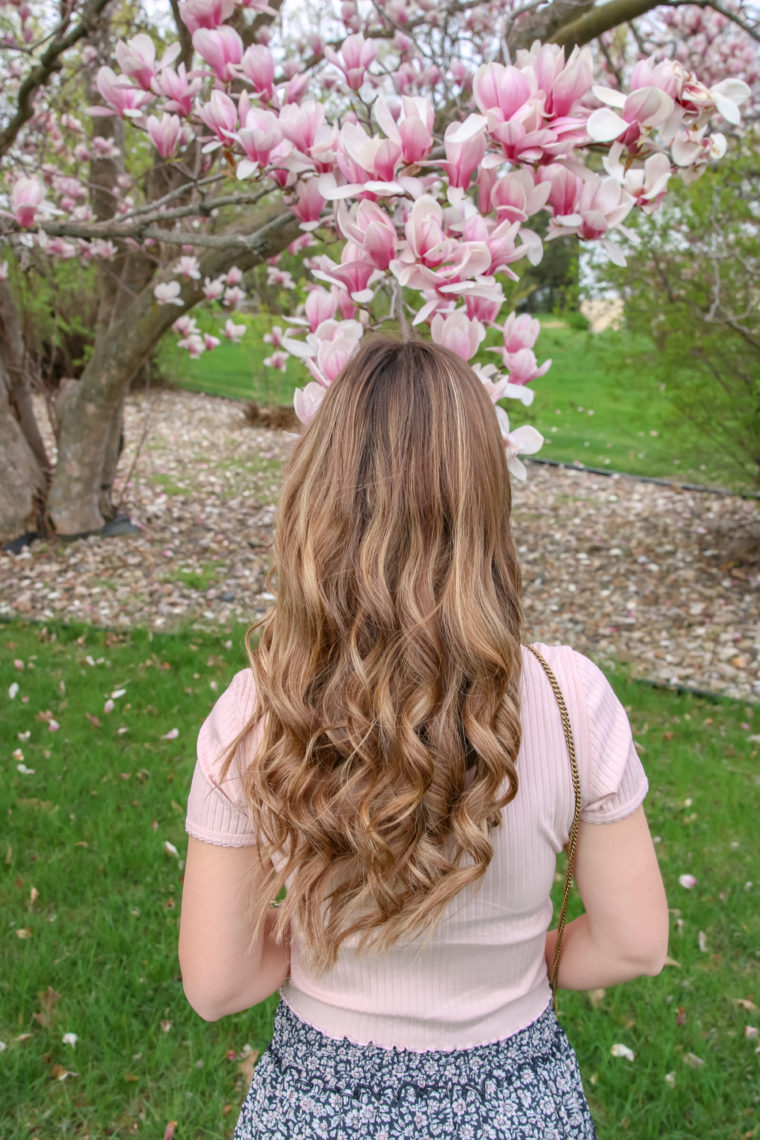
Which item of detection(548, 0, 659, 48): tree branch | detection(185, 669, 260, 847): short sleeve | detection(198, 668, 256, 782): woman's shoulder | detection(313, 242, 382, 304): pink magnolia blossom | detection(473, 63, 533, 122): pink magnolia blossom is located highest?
detection(548, 0, 659, 48): tree branch

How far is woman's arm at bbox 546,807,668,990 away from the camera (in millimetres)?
1100

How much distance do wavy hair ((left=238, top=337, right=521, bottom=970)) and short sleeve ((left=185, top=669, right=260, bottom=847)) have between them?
0.08 ft

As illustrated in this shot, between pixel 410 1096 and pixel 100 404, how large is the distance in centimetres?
519

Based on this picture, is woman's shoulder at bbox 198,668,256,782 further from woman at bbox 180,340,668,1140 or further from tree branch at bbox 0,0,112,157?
tree branch at bbox 0,0,112,157

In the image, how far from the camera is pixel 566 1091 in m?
1.20

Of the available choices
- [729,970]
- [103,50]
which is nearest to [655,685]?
[729,970]

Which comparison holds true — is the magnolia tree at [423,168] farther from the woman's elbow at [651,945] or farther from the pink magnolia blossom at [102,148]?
the pink magnolia blossom at [102,148]

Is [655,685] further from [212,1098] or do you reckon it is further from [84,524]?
[84,524]

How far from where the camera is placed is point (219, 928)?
1113 mm

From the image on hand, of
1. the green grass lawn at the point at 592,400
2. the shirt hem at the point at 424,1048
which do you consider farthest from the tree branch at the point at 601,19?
the shirt hem at the point at 424,1048

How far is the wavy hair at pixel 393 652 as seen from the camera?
1.00 metres

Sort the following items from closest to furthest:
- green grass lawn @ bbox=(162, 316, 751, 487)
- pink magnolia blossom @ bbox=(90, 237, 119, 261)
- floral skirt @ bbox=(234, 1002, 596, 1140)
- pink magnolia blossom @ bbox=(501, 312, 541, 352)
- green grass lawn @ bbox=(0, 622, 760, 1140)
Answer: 1. floral skirt @ bbox=(234, 1002, 596, 1140)
2. pink magnolia blossom @ bbox=(501, 312, 541, 352)
3. green grass lawn @ bbox=(0, 622, 760, 1140)
4. pink magnolia blossom @ bbox=(90, 237, 119, 261)
5. green grass lawn @ bbox=(162, 316, 751, 487)

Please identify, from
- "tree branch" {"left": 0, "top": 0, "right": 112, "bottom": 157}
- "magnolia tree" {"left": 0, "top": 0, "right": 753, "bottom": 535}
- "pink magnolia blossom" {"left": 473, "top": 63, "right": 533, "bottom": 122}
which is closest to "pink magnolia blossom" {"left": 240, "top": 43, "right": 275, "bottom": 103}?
"magnolia tree" {"left": 0, "top": 0, "right": 753, "bottom": 535}

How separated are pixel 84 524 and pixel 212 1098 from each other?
446 cm
